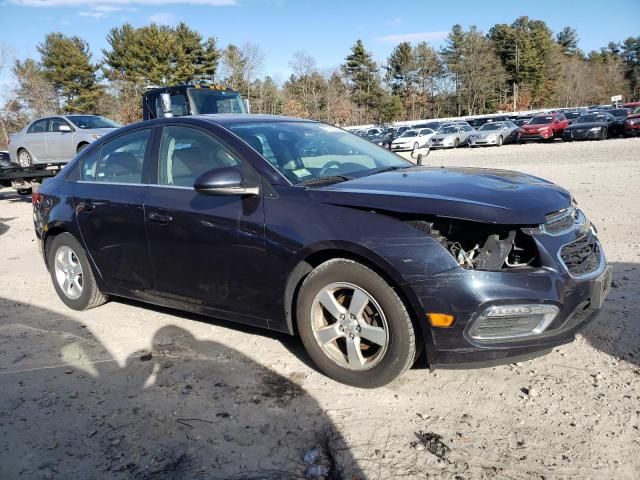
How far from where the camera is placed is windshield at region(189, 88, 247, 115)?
11.9 metres

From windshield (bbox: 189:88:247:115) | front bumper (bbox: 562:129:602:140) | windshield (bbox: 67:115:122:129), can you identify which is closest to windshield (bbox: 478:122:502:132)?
front bumper (bbox: 562:129:602:140)

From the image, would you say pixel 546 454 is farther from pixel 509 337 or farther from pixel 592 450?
pixel 509 337

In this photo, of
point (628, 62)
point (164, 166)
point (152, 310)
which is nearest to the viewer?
point (164, 166)

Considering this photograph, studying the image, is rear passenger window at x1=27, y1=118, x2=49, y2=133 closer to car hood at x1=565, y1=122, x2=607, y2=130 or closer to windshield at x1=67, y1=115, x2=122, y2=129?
windshield at x1=67, y1=115, x2=122, y2=129

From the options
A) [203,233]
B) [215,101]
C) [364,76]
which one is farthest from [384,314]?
[364,76]

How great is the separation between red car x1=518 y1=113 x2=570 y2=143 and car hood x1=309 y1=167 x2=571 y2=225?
2767cm

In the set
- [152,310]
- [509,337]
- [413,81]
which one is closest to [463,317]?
[509,337]

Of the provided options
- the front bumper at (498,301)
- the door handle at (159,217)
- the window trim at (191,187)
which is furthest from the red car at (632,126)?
the door handle at (159,217)

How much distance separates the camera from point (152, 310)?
4.76 metres

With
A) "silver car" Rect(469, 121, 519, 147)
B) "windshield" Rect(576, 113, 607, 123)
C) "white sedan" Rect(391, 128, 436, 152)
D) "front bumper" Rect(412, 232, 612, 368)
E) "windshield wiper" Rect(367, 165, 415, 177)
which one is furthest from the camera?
"white sedan" Rect(391, 128, 436, 152)

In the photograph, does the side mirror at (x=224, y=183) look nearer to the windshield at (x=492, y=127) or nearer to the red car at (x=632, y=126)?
the red car at (x=632, y=126)

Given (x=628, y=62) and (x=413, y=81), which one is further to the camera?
(x=628, y=62)

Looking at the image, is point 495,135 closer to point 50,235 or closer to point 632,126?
point 632,126

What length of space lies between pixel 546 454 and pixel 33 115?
192ft
